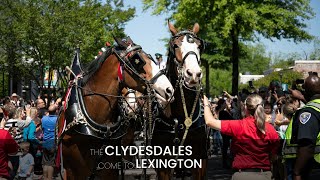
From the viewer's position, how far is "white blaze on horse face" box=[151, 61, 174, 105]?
286 inches

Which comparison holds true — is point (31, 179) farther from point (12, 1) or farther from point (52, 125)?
point (12, 1)

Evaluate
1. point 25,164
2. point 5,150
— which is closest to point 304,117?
point 5,150

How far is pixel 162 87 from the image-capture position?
7285 millimetres

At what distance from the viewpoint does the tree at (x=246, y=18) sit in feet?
80.5

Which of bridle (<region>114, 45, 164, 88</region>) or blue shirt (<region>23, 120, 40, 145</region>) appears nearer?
bridle (<region>114, 45, 164, 88</region>)

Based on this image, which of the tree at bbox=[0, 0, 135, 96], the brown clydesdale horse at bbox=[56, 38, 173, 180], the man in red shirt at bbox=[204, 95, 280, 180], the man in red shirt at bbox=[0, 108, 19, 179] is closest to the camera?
the man in red shirt at bbox=[204, 95, 280, 180]

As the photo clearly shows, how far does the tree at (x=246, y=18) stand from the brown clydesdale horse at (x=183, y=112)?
16591mm

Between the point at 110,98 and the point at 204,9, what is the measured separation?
18614 mm

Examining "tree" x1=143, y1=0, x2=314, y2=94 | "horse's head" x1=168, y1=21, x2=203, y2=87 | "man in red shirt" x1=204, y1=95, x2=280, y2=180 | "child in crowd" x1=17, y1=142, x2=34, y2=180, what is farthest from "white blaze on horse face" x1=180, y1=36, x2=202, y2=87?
"tree" x1=143, y1=0, x2=314, y2=94

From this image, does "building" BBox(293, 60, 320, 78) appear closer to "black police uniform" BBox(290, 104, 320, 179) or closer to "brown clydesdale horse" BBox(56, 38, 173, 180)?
"brown clydesdale horse" BBox(56, 38, 173, 180)

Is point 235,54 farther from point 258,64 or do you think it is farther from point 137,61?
point 258,64

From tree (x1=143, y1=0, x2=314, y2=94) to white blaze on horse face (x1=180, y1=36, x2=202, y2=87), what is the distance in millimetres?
16769

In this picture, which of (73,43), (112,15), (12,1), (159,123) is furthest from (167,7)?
(159,123)

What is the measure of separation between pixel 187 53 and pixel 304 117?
246cm
